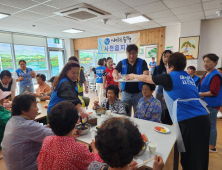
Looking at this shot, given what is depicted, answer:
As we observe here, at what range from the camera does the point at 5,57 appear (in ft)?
16.9

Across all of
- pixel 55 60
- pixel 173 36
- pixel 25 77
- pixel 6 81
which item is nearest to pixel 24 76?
pixel 25 77

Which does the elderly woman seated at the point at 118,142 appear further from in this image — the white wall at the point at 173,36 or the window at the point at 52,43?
the window at the point at 52,43

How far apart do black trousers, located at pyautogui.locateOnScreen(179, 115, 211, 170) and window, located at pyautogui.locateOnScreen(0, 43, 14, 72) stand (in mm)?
6169

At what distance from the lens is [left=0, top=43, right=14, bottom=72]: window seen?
16.5ft

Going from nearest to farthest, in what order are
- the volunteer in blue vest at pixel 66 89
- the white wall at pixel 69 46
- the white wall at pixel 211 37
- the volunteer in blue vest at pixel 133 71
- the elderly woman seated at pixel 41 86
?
1. the volunteer in blue vest at pixel 66 89
2. the volunteer in blue vest at pixel 133 71
3. the elderly woman seated at pixel 41 86
4. the white wall at pixel 211 37
5. the white wall at pixel 69 46

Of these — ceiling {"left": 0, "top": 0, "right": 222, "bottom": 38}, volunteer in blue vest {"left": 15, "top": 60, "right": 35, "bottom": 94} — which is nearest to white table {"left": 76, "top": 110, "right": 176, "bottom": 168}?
ceiling {"left": 0, "top": 0, "right": 222, "bottom": 38}

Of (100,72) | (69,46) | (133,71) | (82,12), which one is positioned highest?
(82,12)

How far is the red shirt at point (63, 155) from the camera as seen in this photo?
0.82m

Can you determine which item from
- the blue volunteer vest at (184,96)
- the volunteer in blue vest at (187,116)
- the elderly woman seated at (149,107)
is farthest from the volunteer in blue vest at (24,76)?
the blue volunteer vest at (184,96)

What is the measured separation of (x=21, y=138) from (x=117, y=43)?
457cm

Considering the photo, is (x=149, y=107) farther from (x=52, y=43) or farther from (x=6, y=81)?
(x=52, y=43)

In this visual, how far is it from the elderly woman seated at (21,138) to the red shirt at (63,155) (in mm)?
389

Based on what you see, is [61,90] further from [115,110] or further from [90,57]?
[90,57]

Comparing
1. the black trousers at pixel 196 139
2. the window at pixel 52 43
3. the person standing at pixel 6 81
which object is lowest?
the black trousers at pixel 196 139
